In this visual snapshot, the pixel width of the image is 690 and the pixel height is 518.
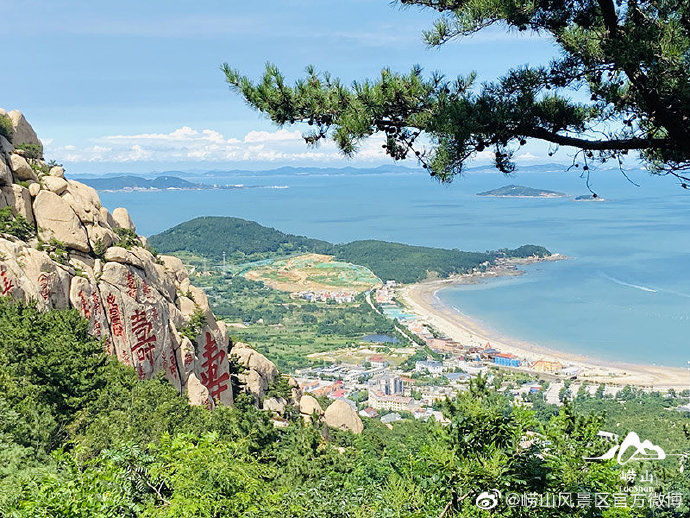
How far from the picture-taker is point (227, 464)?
3.71 m

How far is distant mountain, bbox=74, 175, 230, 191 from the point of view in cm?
13512

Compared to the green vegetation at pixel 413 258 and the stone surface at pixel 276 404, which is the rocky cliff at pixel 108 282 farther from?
the green vegetation at pixel 413 258

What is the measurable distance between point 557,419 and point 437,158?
4.69 feet

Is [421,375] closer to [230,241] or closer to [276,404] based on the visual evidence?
[276,404]

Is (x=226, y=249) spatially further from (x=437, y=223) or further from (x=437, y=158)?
(x=437, y=158)

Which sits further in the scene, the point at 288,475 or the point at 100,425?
the point at 288,475

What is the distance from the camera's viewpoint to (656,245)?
174 feet

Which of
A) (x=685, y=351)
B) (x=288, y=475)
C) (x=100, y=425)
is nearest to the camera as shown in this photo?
(x=100, y=425)

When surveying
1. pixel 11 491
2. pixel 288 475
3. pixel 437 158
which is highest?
pixel 437 158

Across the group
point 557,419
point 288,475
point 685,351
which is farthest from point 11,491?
point 685,351

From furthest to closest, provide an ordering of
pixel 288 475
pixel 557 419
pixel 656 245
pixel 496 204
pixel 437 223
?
pixel 496 204
pixel 437 223
pixel 656 245
pixel 288 475
pixel 557 419

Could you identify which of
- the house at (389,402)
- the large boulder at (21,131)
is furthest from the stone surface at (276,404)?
the house at (389,402)

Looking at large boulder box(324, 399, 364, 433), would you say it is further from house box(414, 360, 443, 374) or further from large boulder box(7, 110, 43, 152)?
house box(414, 360, 443, 374)

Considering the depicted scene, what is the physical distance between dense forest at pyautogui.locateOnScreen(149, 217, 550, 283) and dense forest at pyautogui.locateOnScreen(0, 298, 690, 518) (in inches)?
1477
